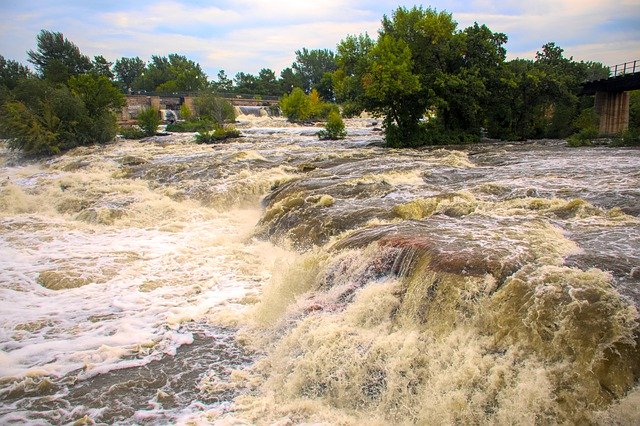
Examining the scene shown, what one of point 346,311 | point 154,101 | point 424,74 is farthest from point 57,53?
point 346,311

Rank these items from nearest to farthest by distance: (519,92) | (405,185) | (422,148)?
(405,185) < (422,148) < (519,92)

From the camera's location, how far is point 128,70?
97.7m

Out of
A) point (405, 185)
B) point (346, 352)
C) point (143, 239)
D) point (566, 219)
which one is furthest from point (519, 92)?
point (346, 352)

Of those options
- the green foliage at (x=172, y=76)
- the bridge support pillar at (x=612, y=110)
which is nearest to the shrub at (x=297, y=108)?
the green foliage at (x=172, y=76)

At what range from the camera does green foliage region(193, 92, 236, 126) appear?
4412cm

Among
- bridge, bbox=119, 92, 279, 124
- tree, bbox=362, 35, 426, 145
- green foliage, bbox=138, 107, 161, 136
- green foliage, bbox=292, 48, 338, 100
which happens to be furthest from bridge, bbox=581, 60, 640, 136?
green foliage, bbox=292, 48, 338, 100

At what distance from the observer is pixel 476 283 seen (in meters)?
5.41

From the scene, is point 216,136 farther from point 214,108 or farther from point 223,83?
point 223,83

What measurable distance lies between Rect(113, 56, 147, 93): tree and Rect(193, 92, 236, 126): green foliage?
193ft

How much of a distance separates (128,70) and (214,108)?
63.9 metres

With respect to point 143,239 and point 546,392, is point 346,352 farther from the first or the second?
point 143,239

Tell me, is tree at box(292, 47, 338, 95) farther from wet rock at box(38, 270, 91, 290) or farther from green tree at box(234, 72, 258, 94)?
wet rock at box(38, 270, 91, 290)

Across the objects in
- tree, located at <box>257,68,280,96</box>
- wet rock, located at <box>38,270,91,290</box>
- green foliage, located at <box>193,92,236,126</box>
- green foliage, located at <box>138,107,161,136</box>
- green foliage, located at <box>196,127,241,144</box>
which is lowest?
wet rock, located at <box>38,270,91,290</box>

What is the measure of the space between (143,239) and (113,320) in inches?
181
